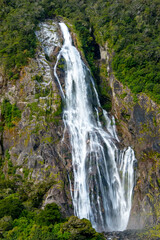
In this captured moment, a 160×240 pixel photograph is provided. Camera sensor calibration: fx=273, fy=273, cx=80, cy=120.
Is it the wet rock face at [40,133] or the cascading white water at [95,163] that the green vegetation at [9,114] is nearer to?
the wet rock face at [40,133]

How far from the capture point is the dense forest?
2197 cm

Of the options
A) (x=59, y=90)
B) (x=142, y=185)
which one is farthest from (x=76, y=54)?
(x=142, y=185)

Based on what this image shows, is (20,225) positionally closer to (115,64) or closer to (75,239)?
(75,239)

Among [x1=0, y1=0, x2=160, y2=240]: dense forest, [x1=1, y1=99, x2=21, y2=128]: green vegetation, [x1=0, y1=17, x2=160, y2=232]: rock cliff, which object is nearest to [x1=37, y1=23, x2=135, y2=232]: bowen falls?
[x1=0, y1=17, x2=160, y2=232]: rock cliff

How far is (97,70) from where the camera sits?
154 ft

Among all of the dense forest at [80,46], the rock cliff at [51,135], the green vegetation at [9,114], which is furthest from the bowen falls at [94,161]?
the green vegetation at [9,114]

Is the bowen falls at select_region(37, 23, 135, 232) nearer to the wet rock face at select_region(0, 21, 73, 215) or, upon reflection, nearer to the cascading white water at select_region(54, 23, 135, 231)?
the cascading white water at select_region(54, 23, 135, 231)

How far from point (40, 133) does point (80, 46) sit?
19714 mm

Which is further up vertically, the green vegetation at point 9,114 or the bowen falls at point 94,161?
the green vegetation at point 9,114

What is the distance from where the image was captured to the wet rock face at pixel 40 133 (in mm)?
29766

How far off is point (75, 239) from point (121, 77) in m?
27.0

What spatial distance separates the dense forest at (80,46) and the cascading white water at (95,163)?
15.5 feet

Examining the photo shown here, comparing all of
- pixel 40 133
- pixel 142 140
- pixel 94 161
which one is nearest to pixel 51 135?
pixel 40 133

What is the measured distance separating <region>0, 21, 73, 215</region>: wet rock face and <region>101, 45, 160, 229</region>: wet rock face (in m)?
8.32
